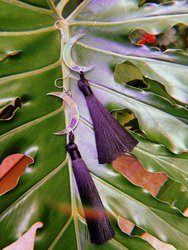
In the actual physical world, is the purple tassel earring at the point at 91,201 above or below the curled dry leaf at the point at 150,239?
above

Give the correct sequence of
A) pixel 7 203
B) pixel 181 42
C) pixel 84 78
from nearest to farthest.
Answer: pixel 7 203 → pixel 84 78 → pixel 181 42

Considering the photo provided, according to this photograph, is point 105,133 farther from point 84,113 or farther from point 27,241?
point 27,241

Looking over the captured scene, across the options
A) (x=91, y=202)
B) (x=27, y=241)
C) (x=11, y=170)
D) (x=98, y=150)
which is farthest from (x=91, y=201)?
(x=11, y=170)

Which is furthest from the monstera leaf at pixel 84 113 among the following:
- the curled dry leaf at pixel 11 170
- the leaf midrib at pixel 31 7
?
the curled dry leaf at pixel 11 170

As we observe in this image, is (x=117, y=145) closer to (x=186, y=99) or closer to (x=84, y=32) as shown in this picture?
(x=186, y=99)

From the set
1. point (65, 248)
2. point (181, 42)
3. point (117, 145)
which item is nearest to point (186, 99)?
point (117, 145)

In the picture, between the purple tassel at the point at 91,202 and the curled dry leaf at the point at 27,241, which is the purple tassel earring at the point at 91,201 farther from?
the curled dry leaf at the point at 27,241
